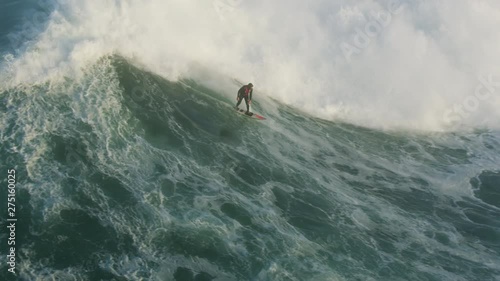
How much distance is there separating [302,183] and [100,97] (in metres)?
7.93

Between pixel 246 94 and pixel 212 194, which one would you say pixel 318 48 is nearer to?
pixel 246 94

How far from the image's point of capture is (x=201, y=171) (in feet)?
50.6

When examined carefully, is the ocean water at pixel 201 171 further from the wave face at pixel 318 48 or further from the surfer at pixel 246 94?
the surfer at pixel 246 94

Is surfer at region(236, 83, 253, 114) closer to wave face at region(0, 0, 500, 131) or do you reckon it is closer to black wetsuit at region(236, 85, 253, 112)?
black wetsuit at region(236, 85, 253, 112)

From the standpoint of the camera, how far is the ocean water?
39.8 feet

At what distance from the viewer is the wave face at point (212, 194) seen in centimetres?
1197

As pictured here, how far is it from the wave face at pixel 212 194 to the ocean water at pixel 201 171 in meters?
0.05

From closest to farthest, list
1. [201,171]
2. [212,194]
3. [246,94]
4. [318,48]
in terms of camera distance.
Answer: [212,194] < [201,171] < [246,94] < [318,48]

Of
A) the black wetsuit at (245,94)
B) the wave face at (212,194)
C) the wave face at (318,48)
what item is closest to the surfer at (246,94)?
the black wetsuit at (245,94)

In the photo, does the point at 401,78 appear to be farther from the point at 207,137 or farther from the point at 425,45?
the point at 207,137

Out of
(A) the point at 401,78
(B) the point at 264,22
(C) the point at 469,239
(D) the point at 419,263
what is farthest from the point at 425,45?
(D) the point at 419,263

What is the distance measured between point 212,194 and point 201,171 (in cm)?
129

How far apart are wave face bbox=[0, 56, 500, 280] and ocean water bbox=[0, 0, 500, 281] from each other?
5 cm

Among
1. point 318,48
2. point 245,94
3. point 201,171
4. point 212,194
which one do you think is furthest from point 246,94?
point 318,48
